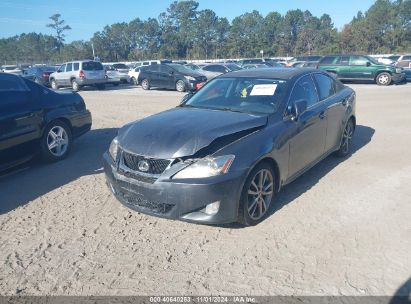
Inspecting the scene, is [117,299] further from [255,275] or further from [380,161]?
[380,161]

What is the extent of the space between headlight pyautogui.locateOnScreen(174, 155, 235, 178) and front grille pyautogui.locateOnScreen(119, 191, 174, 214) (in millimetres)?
362

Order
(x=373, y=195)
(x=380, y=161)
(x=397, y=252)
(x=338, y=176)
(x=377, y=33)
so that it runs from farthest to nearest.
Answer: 1. (x=377, y=33)
2. (x=380, y=161)
3. (x=338, y=176)
4. (x=373, y=195)
5. (x=397, y=252)

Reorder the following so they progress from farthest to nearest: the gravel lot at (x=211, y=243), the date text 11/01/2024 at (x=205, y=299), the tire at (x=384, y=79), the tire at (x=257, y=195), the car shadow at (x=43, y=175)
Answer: the tire at (x=384, y=79) → the car shadow at (x=43, y=175) → the tire at (x=257, y=195) → the gravel lot at (x=211, y=243) → the date text 11/01/2024 at (x=205, y=299)

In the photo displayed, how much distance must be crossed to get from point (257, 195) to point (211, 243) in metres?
0.73

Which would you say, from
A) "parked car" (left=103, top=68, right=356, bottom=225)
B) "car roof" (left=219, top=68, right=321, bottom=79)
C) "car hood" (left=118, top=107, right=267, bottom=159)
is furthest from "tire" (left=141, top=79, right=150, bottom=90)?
"car hood" (left=118, top=107, right=267, bottom=159)

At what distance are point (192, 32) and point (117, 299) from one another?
97.3 metres

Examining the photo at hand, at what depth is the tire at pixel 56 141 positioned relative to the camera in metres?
6.17

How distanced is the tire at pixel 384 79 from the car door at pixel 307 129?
16749mm

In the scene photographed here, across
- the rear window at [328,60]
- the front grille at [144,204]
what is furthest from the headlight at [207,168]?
the rear window at [328,60]

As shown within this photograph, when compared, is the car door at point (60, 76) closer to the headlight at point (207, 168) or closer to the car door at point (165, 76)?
the car door at point (165, 76)

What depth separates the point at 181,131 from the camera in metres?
3.97

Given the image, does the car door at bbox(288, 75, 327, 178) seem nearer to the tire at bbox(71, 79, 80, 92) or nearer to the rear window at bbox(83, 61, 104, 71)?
the rear window at bbox(83, 61, 104, 71)

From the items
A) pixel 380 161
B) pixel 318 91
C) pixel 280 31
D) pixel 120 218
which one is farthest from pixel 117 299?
pixel 280 31

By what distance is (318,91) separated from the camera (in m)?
5.42
